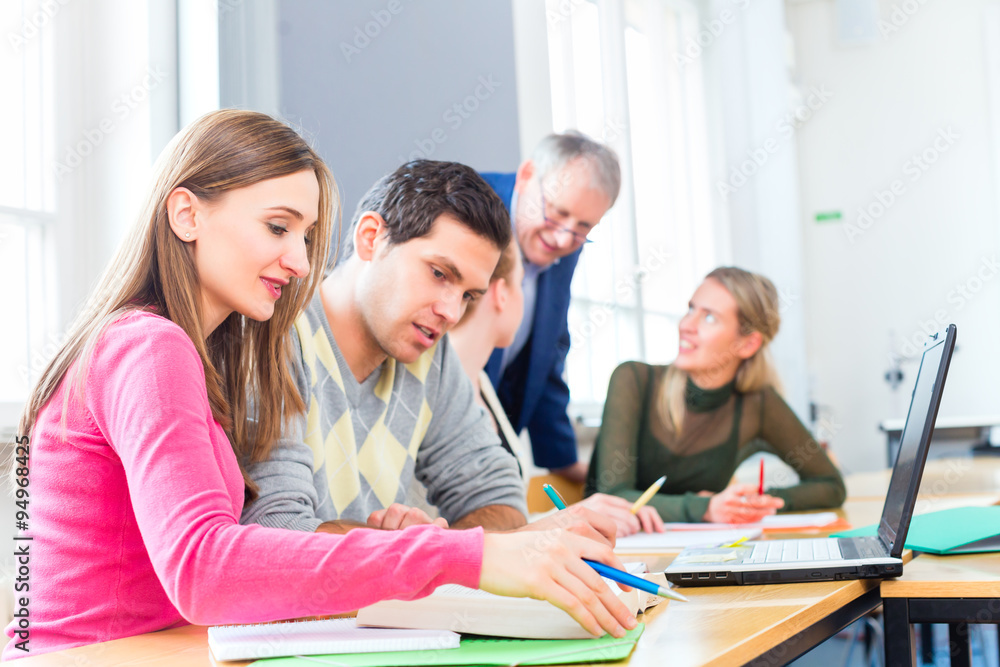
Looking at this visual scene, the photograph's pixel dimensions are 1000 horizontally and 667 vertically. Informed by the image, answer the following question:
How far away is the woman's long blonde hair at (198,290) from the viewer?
89 cm

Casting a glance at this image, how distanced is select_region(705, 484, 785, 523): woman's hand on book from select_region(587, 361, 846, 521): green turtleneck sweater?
37 centimetres

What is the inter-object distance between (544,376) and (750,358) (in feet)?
1.77

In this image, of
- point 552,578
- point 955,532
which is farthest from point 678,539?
point 552,578

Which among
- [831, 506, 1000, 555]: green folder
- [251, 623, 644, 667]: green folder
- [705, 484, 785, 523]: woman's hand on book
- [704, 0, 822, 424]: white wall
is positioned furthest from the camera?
[704, 0, 822, 424]: white wall

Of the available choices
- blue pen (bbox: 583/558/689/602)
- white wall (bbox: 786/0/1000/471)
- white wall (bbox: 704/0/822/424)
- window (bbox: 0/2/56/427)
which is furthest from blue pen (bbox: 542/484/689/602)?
white wall (bbox: 786/0/1000/471)

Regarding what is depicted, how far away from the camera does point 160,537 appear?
0.70m

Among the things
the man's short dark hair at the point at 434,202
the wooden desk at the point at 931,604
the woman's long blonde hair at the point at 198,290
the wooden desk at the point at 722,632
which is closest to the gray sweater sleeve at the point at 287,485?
the woman's long blonde hair at the point at 198,290

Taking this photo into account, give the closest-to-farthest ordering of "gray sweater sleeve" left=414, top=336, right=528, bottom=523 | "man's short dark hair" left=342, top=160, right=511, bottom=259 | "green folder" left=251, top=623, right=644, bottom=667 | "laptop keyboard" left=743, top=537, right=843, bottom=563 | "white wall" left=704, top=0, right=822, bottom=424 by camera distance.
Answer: "green folder" left=251, top=623, right=644, bottom=667, "laptop keyboard" left=743, top=537, right=843, bottom=563, "man's short dark hair" left=342, top=160, right=511, bottom=259, "gray sweater sleeve" left=414, top=336, right=528, bottom=523, "white wall" left=704, top=0, right=822, bottom=424

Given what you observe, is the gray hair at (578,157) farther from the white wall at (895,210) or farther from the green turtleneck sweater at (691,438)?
the white wall at (895,210)

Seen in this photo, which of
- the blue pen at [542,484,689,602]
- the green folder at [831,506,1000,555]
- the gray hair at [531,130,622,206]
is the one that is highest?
the gray hair at [531,130,622,206]

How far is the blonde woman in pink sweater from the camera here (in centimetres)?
68

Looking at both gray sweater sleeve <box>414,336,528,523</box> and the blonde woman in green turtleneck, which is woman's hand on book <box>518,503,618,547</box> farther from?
the blonde woman in green turtleneck

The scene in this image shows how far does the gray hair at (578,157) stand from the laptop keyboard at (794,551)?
3.34 feet

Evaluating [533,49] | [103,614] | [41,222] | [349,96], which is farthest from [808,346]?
[103,614]
